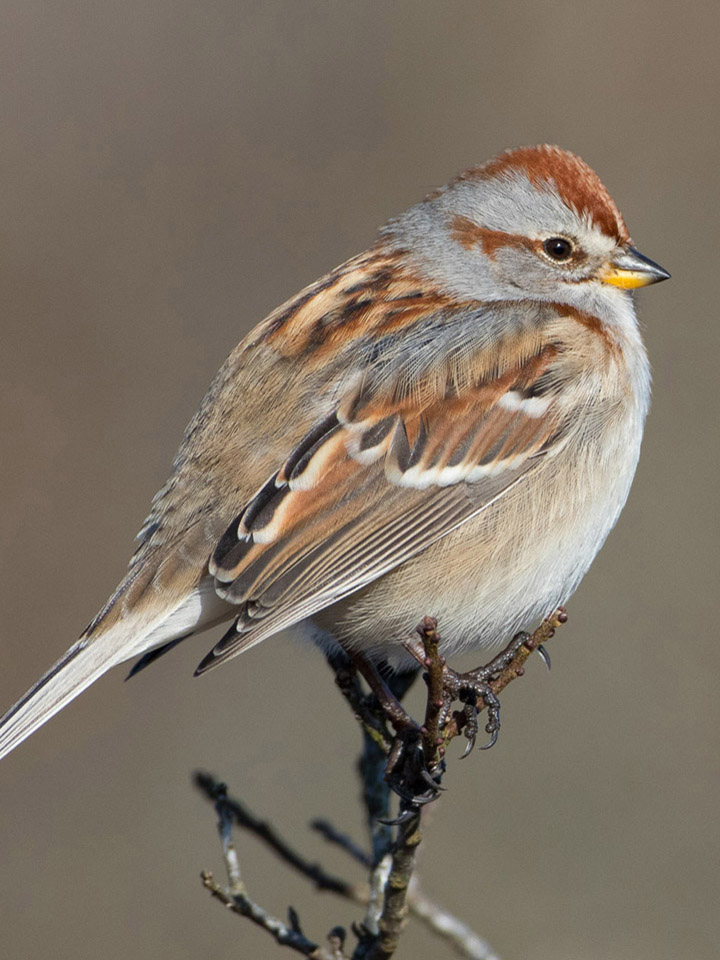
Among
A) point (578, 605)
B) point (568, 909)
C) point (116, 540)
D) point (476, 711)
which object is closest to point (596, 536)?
point (476, 711)

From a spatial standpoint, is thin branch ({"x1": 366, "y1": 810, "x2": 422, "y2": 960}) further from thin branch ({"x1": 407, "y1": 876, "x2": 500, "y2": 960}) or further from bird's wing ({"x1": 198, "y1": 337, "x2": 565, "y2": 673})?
bird's wing ({"x1": 198, "y1": 337, "x2": 565, "y2": 673})

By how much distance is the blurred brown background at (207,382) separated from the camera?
609 centimetres

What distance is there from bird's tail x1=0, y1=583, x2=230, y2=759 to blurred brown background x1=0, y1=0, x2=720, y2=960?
91.9 inches

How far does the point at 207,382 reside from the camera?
7.65 metres

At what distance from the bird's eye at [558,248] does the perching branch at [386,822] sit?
1337mm

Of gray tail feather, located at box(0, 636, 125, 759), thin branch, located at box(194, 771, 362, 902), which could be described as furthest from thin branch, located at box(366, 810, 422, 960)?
gray tail feather, located at box(0, 636, 125, 759)

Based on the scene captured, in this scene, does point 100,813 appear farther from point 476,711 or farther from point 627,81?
point 627,81

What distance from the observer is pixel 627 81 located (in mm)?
8992

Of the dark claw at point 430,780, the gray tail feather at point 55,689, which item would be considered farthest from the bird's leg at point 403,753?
the gray tail feather at point 55,689

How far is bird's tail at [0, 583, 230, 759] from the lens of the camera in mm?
3555

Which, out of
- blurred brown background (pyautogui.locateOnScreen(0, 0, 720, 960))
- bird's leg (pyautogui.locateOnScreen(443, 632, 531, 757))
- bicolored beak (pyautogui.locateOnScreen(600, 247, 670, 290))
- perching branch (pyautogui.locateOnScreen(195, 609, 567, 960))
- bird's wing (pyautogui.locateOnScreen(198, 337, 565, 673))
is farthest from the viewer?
blurred brown background (pyautogui.locateOnScreen(0, 0, 720, 960))

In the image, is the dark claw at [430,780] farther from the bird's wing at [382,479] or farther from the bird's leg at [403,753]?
the bird's wing at [382,479]

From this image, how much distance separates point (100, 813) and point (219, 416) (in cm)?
311

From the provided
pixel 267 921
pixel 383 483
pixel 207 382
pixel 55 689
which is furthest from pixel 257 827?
pixel 207 382
